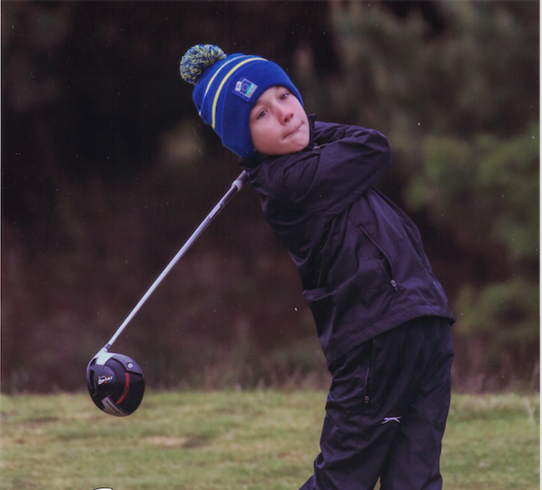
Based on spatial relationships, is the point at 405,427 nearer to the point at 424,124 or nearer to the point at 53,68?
the point at 424,124

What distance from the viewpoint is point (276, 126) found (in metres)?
1.76

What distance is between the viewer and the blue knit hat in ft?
5.79

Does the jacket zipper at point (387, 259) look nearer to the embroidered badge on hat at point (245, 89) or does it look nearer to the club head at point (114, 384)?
the embroidered badge on hat at point (245, 89)

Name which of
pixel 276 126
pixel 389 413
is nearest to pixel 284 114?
pixel 276 126

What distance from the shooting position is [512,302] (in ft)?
12.1

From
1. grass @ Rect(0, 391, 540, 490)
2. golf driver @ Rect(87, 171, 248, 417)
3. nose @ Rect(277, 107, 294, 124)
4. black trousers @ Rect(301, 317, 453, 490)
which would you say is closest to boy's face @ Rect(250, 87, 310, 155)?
nose @ Rect(277, 107, 294, 124)

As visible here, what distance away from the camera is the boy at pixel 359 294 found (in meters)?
1.62

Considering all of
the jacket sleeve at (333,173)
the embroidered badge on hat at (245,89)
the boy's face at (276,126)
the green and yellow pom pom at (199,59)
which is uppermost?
the green and yellow pom pom at (199,59)

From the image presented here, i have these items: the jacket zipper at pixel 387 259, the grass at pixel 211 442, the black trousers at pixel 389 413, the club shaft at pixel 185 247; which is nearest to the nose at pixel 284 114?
the club shaft at pixel 185 247

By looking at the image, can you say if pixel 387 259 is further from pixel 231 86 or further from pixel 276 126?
pixel 231 86

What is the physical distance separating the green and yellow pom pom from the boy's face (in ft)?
0.65

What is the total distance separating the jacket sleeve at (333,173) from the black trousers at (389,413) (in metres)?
0.31

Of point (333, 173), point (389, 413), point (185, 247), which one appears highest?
point (333, 173)

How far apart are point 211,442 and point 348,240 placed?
1.47 metres
